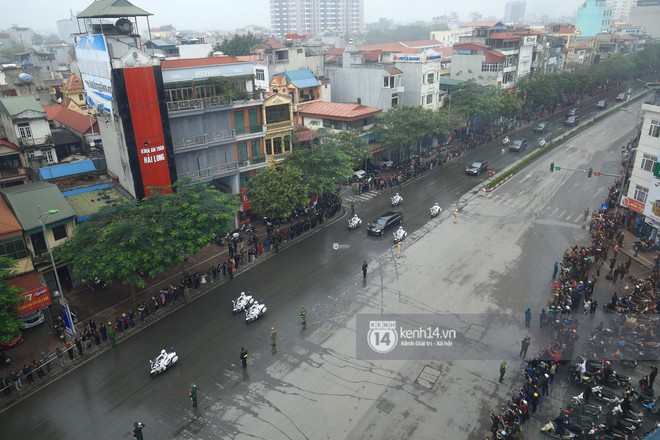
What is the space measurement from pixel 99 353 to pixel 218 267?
31.3 feet

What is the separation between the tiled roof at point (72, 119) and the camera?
4450cm

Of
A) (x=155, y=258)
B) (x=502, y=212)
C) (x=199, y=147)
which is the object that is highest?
(x=199, y=147)

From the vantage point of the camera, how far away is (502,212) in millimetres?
43469

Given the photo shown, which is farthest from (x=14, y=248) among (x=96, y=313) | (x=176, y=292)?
(x=176, y=292)

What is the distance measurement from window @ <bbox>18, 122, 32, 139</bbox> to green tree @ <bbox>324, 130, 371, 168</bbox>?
2636 cm

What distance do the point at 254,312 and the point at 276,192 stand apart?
1185 centimetres

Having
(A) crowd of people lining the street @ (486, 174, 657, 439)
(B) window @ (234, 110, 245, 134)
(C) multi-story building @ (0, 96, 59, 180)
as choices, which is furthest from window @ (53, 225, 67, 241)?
(A) crowd of people lining the street @ (486, 174, 657, 439)

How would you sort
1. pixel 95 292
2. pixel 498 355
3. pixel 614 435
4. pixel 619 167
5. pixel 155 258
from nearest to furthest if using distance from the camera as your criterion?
pixel 614 435
pixel 498 355
pixel 155 258
pixel 95 292
pixel 619 167

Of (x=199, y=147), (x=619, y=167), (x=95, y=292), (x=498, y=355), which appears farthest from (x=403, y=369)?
(x=619, y=167)

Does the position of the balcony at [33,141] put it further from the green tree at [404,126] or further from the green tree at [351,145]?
the green tree at [404,126]

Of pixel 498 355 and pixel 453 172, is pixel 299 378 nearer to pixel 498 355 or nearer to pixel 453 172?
pixel 498 355

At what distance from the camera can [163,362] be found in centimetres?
2297

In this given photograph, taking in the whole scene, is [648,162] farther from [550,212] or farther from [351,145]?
[351,145]

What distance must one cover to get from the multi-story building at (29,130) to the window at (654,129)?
4832 centimetres
